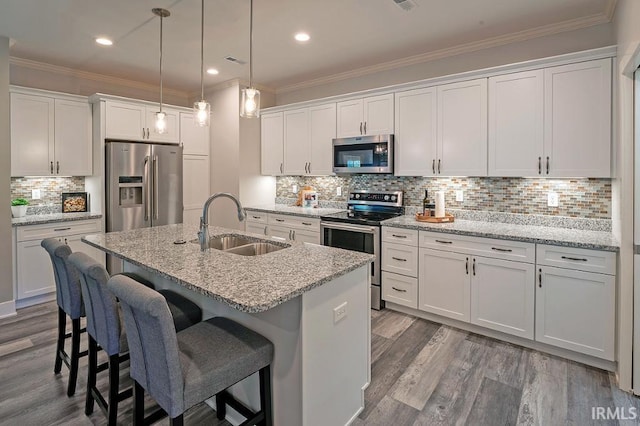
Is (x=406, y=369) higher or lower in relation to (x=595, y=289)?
lower

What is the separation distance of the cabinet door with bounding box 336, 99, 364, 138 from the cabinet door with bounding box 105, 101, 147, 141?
8.51ft

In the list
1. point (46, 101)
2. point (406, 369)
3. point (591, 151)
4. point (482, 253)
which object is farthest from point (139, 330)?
point (46, 101)

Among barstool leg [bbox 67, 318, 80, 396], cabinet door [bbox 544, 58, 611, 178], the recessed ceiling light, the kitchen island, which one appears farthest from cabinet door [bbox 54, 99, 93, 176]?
cabinet door [bbox 544, 58, 611, 178]

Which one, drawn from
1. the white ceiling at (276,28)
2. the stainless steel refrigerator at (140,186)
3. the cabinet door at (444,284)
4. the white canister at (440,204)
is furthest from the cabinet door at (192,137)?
the cabinet door at (444,284)

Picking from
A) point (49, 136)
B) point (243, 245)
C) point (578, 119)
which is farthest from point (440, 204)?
point (49, 136)

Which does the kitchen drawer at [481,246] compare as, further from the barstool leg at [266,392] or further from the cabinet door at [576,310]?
the barstool leg at [266,392]

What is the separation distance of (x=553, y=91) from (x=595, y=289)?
1.61 meters

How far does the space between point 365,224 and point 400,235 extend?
40 centimetres

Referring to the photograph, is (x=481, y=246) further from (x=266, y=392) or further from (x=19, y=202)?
(x=19, y=202)

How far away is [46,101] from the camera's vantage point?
4191 mm

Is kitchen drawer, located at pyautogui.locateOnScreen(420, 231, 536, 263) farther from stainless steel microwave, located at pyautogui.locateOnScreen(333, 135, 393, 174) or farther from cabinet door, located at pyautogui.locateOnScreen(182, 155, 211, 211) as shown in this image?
cabinet door, located at pyautogui.locateOnScreen(182, 155, 211, 211)

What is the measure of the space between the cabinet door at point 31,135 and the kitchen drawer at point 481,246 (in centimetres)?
437

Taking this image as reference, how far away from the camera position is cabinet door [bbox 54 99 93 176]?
170 inches

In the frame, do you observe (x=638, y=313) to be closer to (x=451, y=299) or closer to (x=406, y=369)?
(x=451, y=299)
